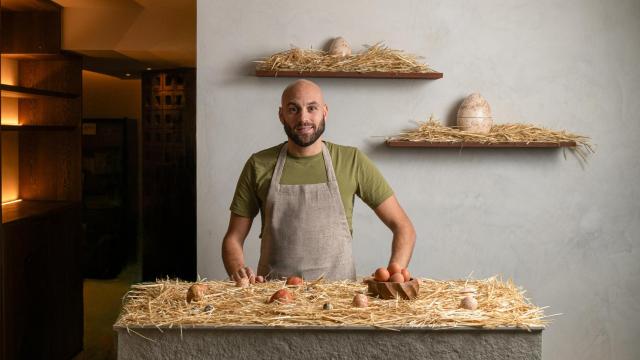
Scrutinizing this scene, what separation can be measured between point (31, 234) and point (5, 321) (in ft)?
2.21

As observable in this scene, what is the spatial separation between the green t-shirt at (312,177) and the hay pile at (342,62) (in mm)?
858

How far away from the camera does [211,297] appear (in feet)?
7.45

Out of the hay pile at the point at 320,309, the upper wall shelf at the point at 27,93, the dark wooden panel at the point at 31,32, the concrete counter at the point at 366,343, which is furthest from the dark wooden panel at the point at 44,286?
the concrete counter at the point at 366,343

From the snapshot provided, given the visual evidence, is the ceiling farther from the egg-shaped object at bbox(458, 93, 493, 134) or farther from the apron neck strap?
the apron neck strap

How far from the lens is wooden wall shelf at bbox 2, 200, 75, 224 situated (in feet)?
16.1

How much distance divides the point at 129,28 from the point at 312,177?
3.74 meters

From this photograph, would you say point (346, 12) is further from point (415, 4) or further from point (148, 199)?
point (148, 199)

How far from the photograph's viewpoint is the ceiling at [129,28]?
6.14 m

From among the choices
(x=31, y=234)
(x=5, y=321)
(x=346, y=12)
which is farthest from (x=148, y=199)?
(x=346, y=12)

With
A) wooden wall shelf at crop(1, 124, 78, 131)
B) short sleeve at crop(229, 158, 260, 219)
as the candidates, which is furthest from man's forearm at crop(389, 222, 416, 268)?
wooden wall shelf at crop(1, 124, 78, 131)

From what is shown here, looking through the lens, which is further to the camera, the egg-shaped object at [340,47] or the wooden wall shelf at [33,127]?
the wooden wall shelf at [33,127]

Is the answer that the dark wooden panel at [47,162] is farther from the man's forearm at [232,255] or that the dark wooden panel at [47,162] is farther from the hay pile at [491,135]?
the man's forearm at [232,255]

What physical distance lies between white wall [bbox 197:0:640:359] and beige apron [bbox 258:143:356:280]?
1.08 meters

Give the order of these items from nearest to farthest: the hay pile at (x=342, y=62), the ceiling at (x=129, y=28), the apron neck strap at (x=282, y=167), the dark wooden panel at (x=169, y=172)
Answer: the apron neck strap at (x=282, y=167) → the hay pile at (x=342, y=62) → the ceiling at (x=129, y=28) → the dark wooden panel at (x=169, y=172)
